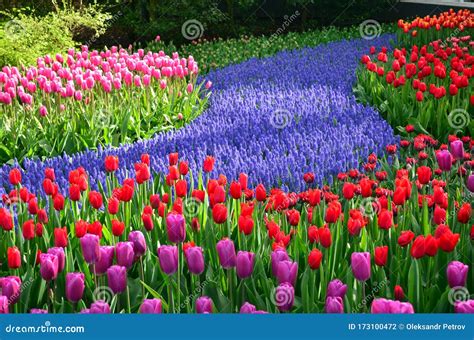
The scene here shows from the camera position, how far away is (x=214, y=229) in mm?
3223

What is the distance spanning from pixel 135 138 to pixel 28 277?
161 inches

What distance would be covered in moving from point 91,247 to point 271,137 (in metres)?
3.21

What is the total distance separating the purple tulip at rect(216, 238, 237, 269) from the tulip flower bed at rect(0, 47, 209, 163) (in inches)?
144

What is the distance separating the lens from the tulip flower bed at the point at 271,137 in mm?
4785

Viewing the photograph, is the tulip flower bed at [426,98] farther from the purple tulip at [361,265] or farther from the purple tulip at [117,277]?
the purple tulip at [117,277]

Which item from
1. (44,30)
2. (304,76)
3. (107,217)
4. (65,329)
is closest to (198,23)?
(44,30)

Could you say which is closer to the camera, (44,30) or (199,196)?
(199,196)

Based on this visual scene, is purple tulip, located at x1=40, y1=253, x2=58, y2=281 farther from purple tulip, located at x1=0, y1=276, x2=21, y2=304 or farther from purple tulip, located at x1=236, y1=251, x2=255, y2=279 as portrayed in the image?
purple tulip, located at x1=236, y1=251, x2=255, y2=279

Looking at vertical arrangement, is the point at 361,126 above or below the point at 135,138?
above

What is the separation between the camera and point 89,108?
21.9 ft

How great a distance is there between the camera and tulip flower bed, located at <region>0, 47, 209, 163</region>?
245 inches

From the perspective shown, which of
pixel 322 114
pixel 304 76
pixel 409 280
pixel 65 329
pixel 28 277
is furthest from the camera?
pixel 304 76

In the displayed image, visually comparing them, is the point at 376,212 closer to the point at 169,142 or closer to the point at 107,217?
the point at 107,217

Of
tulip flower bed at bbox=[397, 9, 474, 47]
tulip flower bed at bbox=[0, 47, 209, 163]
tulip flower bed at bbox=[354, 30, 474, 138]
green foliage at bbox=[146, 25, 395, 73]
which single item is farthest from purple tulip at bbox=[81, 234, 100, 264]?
tulip flower bed at bbox=[397, 9, 474, 47]
